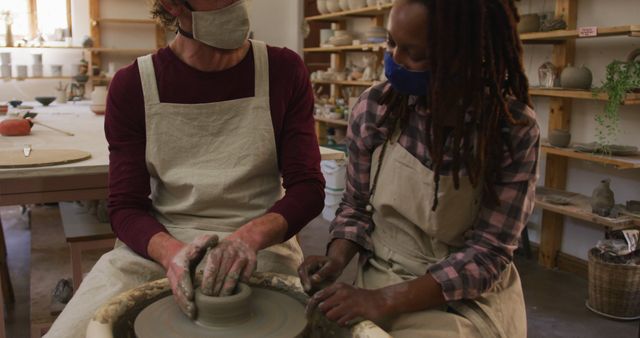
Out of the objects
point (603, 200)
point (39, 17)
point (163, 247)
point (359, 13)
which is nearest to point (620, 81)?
point (603, 200)

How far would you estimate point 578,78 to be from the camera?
3.56 m

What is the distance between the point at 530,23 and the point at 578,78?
462 millimetres

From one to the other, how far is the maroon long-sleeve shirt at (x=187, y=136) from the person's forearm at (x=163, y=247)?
6 cm

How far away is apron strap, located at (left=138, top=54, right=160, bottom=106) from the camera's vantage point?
1.61 m

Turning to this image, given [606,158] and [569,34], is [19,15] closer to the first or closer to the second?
[569,34]

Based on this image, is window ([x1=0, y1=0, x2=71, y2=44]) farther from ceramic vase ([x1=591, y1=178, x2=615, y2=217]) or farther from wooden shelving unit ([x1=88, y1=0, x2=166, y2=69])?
ceramic vase ([x1=591, y1=178, x2=615, y2=217])

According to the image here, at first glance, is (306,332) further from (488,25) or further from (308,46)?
(308,46)

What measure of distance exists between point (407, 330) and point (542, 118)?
328 cm

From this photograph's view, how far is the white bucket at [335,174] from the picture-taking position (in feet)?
16.0

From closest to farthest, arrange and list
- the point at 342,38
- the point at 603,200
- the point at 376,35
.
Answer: the point at 603,200 < the point at 376,35 < the point at 342,38

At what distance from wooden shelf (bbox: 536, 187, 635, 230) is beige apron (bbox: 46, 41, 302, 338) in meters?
2.31

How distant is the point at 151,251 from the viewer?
4.78ft

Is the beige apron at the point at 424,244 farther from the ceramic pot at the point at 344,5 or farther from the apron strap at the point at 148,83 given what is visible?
the ceramic pot at the point at 344,5

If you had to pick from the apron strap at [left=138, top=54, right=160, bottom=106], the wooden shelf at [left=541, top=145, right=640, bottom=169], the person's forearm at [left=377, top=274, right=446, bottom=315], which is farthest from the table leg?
the wooden shelf at [left=541, top=145, right=640, bottom=169]
